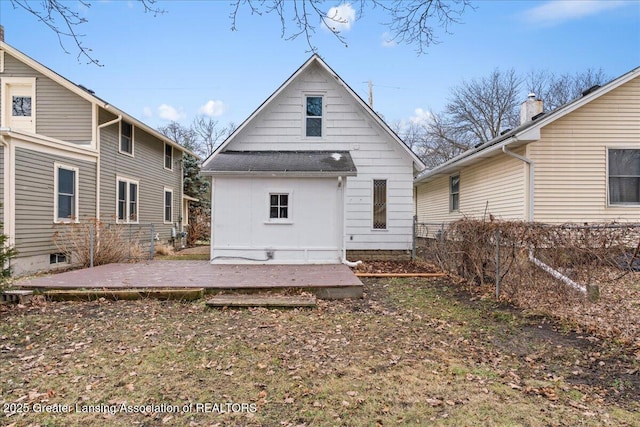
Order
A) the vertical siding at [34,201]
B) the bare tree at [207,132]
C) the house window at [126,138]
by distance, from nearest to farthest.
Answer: the vertical siding at [34,201], the house window at [126,138], the bare tree at [207,132]

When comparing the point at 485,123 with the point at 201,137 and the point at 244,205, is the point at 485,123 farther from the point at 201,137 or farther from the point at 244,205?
the point at 201,137

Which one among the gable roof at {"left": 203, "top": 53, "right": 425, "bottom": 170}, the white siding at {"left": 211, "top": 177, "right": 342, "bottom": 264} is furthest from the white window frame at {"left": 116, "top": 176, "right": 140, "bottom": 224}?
the white siding at {"left": 211, "top": 177, "right": 342, "bottom": 264}

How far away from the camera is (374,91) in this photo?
21391 mm

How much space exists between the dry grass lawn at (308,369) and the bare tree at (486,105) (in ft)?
83.1

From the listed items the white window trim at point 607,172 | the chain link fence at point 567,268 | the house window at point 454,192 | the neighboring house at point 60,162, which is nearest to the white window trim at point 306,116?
the chain link fence at point 567,268

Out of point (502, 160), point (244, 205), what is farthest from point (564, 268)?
point (244, 205)

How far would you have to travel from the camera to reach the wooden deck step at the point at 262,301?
20.7 ft

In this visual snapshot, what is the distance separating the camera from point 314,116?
1201 centimetres

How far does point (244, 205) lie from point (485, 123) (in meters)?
24.8

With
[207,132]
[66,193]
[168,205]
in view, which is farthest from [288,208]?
[207,132]

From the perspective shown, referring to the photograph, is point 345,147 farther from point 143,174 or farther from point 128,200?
point 143,174

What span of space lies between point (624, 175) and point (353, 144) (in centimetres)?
775

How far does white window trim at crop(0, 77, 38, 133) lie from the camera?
12.6 meters

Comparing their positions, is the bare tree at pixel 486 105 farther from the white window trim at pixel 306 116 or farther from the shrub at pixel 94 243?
the shrub at pixel 94 243
